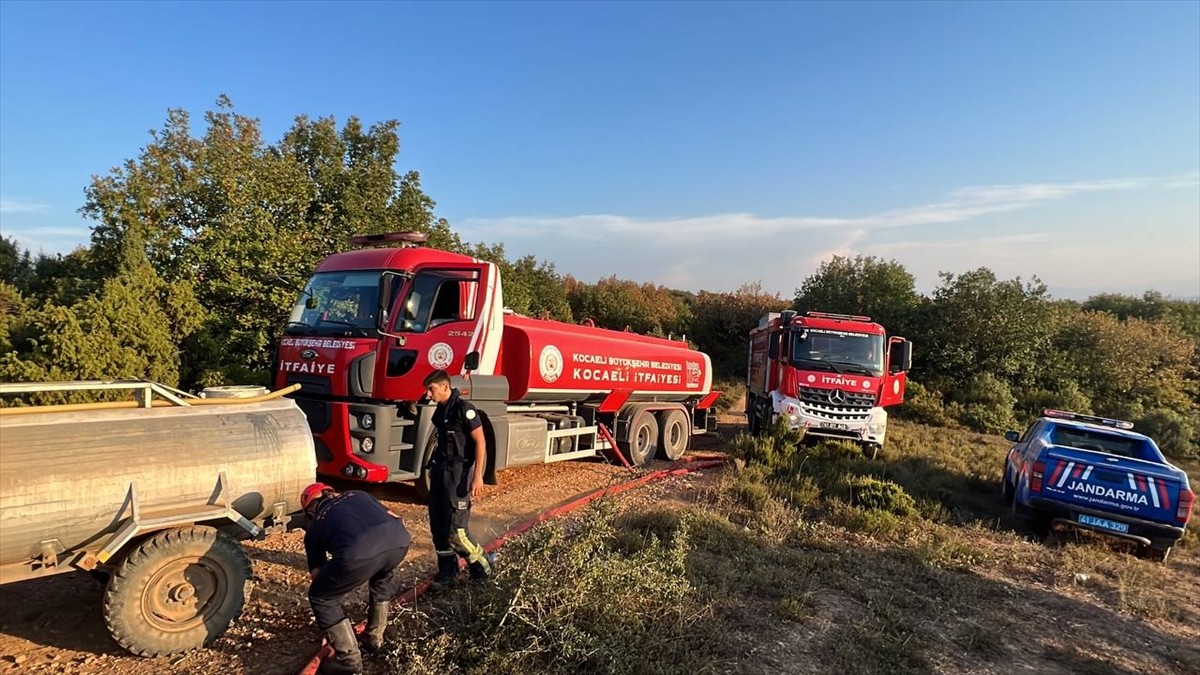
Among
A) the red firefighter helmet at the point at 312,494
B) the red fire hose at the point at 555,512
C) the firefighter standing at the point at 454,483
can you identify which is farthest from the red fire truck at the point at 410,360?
the red firefighter helmet at the point at 312,494

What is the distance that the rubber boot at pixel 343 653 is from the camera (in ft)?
12.0

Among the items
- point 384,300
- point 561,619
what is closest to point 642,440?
point 384,300

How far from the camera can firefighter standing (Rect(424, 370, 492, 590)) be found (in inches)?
190

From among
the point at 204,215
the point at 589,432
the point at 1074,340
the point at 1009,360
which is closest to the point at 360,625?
the point at 589,432

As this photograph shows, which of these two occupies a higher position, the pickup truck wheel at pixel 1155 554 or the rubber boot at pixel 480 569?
the rubber boot at pixel 480 569

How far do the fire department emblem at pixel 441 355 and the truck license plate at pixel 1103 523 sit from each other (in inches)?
310

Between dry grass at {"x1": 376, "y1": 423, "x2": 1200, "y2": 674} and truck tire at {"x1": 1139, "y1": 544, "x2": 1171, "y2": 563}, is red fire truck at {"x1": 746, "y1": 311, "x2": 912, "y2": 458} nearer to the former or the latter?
dry grass at {"x1": 376, "y1": 423, "x2": 1200, "y2": 674}

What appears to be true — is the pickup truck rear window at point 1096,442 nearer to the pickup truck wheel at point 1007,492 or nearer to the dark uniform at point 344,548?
the pickup truck wheel at point 1007,492

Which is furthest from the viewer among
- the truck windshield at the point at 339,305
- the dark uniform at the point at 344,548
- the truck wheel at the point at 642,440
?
the truck wheel at the point at 642,440

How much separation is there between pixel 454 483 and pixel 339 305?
334 centimetres

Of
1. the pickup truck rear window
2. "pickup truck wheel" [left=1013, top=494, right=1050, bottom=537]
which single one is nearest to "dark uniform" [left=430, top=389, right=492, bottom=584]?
"pickup truck wheel" [left=1013, top=494, right=1050, bottom=537]

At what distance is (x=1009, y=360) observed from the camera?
68.9 feet

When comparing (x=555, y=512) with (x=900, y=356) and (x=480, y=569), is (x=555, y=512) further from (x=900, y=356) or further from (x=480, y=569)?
(x=900, y=356)

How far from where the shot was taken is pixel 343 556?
361cm
